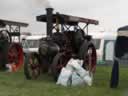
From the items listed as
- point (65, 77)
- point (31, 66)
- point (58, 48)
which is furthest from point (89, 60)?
point (65, 77)

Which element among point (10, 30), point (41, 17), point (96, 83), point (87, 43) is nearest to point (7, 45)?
point (10, 30)

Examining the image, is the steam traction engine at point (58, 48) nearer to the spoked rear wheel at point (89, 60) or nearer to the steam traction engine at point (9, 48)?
the spoked rear wheel at point (89, 60)

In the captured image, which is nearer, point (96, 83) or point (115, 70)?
point (115, 70)

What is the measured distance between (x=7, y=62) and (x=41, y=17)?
3.19 metres

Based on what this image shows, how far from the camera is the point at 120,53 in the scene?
1134cm

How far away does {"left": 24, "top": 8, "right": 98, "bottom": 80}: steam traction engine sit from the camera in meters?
13.3

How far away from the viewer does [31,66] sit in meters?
13.4

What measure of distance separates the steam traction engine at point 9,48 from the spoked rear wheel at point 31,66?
314 centimetres

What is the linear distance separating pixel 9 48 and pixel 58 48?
3758mm

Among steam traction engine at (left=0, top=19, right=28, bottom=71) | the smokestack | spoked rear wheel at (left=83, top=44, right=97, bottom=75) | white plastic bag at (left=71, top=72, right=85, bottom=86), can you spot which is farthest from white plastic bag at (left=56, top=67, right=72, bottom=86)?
steam traction engine at (left=0, top=19, right=28, bottom=71)

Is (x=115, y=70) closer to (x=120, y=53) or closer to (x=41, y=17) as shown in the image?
(x=120, y=53)

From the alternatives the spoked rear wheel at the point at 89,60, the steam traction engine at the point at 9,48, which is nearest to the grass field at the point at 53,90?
the spoked rear wheel at the point at 89,60

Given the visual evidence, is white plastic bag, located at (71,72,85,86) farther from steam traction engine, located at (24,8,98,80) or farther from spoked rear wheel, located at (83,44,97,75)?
spoked rear wheel, located at (83,44,97,75)

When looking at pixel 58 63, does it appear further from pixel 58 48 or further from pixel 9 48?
pixel 9 48
